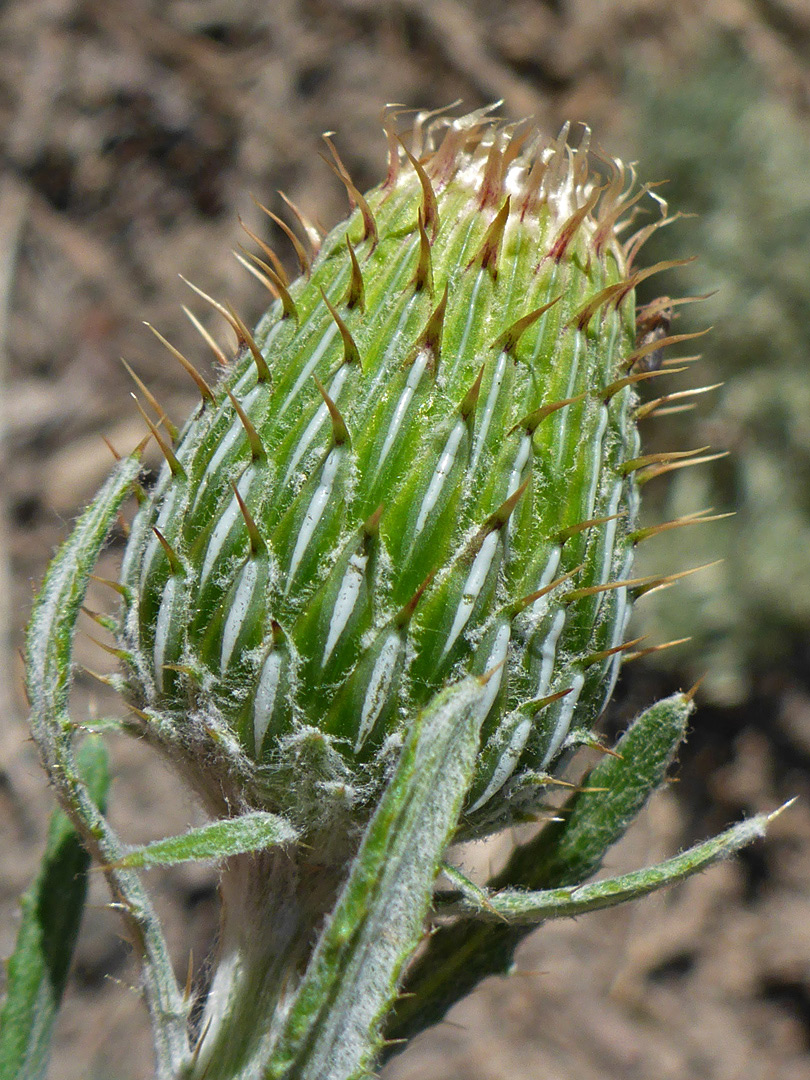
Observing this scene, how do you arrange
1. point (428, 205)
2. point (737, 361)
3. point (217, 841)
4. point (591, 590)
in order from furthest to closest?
point (737, 361), point (428, 205), point (591, 590), point (217, 841)

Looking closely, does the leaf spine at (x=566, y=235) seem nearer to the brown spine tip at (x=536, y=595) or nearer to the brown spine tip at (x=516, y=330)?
the brown spine tip at (x=516, y=330)

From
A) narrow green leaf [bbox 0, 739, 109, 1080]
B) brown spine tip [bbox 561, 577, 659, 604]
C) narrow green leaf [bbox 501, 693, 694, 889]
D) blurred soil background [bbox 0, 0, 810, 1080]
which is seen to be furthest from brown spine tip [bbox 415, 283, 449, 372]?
blurred soil background [bbox 0, 0, 810, 1080]

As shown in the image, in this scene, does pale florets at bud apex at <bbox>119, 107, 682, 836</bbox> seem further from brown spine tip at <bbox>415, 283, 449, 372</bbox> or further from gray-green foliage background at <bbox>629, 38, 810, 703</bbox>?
gray-green foliage background at <bbox>629, 38, 810, 703</bbox>

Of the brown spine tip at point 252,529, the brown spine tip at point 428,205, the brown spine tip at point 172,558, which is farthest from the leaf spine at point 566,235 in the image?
the brown spine tip at point 172,558

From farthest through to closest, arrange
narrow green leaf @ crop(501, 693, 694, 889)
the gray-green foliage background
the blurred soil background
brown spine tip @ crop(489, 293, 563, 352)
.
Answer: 1. the gray-green foliage background
2. the blurred soil background
3. narrow green leaf @ crop(501, 693, 694, 889)
4. brown spine tip @ crop(489, 293, 563, 352)

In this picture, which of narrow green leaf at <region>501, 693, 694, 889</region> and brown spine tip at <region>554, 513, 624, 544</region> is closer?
brown spine tip at <region>554, 513, 624, 544</region>

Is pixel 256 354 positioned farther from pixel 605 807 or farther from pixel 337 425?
pixel 605 807

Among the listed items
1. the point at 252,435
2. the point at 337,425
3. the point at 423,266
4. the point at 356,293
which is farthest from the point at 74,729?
the point at 423,266
